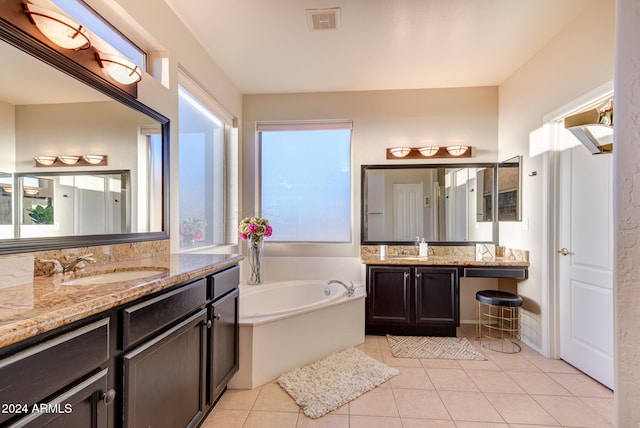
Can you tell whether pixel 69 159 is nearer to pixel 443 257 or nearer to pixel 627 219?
pixel 627 219

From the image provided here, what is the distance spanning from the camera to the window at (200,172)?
96.6 inches

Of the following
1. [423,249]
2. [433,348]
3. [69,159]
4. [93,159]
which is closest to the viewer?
[69,159]

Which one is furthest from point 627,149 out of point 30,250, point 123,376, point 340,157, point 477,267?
point 340,157

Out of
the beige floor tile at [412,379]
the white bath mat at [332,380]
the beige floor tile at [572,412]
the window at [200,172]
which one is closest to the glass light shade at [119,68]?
the window at [200,172]

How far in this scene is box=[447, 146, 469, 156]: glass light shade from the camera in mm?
3307

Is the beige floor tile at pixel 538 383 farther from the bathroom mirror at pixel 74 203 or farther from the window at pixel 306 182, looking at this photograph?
the bathroom mirror at pixel 74 203

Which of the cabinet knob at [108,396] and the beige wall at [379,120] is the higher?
the beige wall at [379,120]

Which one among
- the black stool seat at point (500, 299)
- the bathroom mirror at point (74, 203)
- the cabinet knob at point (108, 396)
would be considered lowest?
the black stool seat at point (500, 299)

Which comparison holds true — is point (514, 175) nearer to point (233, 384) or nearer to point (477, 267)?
point (477, 267)

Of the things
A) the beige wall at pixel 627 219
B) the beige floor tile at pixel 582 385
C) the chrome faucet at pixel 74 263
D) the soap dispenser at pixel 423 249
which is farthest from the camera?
the soap dispenser at pixel 423 249

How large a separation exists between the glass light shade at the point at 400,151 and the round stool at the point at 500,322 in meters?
1.66

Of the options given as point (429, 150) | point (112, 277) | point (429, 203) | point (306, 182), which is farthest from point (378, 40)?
point (112, 277)

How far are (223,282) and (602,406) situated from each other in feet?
8.17

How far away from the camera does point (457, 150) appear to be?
10.9 feet
